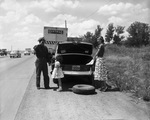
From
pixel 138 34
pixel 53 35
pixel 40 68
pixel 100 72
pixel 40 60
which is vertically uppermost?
pixel 138 34

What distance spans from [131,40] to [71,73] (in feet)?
268

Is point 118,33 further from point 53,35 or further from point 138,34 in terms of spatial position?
point 53,35

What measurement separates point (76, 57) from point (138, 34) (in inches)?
3257

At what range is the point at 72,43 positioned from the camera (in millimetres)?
7449

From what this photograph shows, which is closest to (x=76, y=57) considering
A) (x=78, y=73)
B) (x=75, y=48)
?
(x=75, y=48)

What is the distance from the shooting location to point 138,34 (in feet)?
276

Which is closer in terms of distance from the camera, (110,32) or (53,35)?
(53,35)

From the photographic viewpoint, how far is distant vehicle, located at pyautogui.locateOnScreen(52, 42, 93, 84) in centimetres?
718

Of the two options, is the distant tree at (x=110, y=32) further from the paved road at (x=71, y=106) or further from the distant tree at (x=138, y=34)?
the paved road at (x=71, y=106)

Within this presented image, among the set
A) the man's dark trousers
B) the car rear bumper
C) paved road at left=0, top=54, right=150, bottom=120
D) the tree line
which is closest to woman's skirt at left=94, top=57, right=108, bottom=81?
paved road at left=0, top=54, right=150, bottom=120

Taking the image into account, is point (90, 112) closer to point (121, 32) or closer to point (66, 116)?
point (66, 116)

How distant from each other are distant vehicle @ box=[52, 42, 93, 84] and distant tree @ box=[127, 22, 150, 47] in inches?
3062

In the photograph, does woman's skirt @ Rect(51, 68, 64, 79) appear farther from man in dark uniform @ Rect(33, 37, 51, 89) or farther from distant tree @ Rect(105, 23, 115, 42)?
distant tree @ Rect(105, 23, 115, 42)

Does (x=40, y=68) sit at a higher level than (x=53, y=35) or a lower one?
lower
